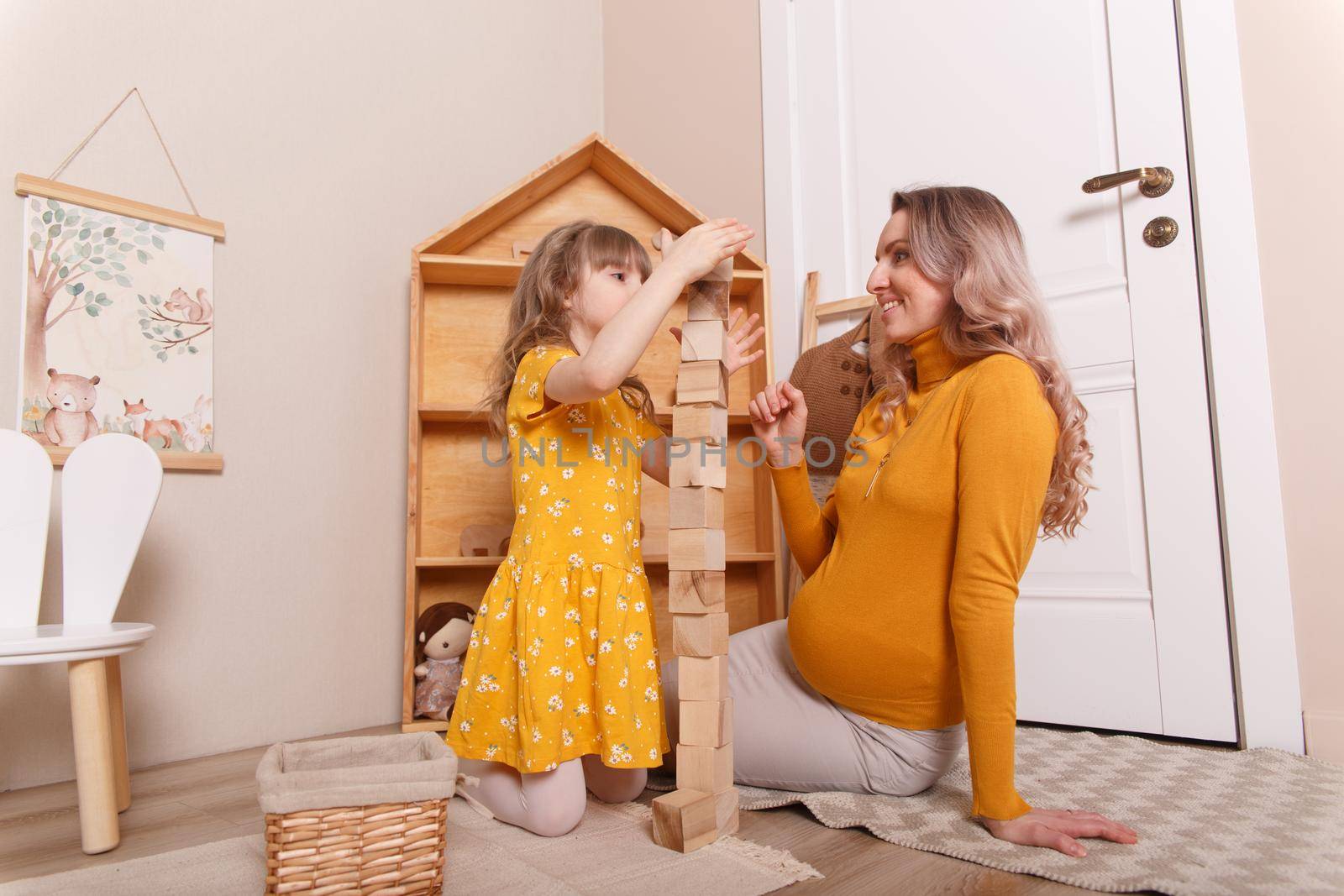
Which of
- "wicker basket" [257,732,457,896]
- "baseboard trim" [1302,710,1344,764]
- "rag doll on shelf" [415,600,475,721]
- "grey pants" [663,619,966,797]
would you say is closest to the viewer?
"wicker basket" [257,732,457,896]

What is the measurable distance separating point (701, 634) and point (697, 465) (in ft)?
0.75

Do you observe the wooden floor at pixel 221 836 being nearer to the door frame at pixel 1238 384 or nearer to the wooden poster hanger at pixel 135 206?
the wooden poster hanger at pixel 135 206

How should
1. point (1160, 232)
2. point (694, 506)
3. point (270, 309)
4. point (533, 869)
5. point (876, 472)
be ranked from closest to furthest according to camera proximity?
point (533, 869) → point (694, 506) → point (876, 472) → point (1160, 232) → point (270, 309)

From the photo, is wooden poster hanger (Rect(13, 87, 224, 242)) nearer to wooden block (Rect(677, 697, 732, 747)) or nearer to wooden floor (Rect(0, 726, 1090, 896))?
wooden floor (Rect(0, 726, 1090, 896))

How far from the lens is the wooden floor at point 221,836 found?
1029 millimetres

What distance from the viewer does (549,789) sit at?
1.24 m

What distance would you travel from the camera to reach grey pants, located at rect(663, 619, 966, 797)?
1310 mm

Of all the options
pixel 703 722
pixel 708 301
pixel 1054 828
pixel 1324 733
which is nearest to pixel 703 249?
pixel 708 301

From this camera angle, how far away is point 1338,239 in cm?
166

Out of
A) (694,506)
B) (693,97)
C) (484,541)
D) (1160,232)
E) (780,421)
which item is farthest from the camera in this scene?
(693,97)

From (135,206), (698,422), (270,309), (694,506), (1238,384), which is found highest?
(135,206)

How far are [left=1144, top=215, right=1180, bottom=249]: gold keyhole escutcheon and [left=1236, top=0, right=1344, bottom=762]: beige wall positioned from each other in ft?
0.49

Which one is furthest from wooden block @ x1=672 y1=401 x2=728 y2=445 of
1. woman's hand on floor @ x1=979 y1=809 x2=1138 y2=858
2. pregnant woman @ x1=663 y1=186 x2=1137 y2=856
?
woman's hand on floor @ x1=979 y1=809 x2=1138 y2=858

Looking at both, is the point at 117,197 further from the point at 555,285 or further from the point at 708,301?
the point at 708,301
